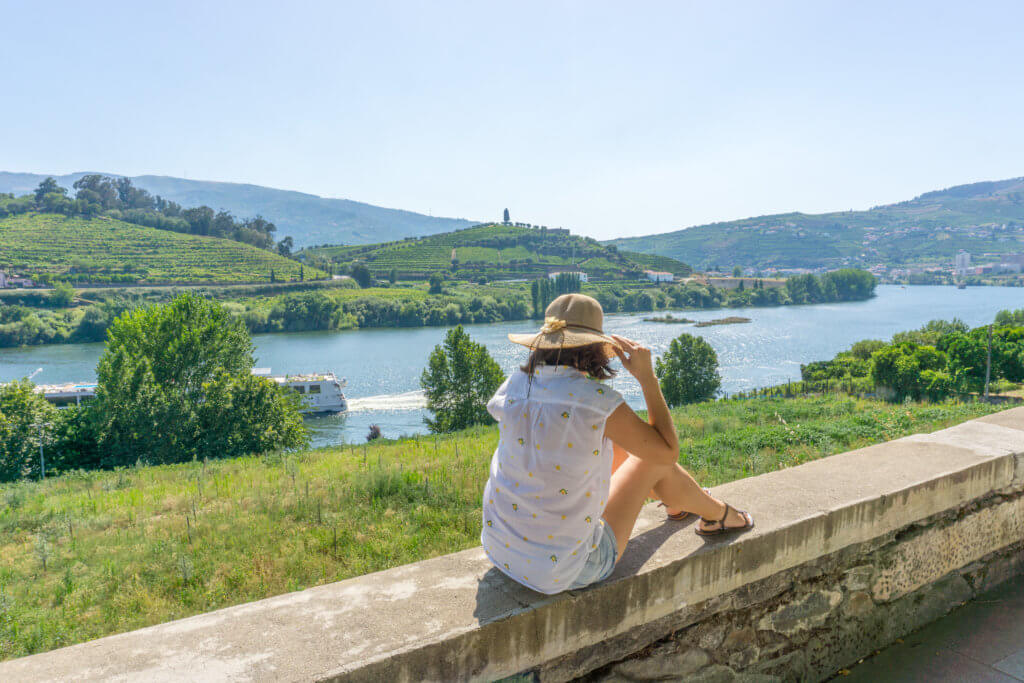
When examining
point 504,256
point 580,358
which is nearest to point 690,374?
point 580,358

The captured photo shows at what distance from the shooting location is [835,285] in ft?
378

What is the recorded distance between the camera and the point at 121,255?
105562mm

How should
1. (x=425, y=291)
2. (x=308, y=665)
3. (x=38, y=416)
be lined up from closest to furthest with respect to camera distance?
(x=308, y=665) < (x=38, y=416) < (x=425, y=291)

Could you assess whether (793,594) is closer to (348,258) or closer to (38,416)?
(38,416)

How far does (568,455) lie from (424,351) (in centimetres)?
6044

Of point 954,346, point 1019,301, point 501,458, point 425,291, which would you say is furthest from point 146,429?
point 1019,301

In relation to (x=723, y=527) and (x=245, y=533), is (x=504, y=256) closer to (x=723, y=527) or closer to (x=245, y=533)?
(x=245, y=533)

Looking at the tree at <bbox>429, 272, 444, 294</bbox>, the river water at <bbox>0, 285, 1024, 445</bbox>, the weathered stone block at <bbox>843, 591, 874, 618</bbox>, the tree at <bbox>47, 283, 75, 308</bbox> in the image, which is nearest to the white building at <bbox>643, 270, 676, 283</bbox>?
the river water at <bbox>0, 285, 1024, 445</bbox>

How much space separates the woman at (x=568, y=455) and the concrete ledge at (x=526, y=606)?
9cm

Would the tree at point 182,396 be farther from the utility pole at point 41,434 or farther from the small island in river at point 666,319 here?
the small island in river at point 666,319

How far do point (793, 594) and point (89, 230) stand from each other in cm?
13954

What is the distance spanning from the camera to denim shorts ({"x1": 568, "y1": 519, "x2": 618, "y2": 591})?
1711 millimetres

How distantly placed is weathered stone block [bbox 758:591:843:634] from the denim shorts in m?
0.69

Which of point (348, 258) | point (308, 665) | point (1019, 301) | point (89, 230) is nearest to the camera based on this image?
point (308, 665)
